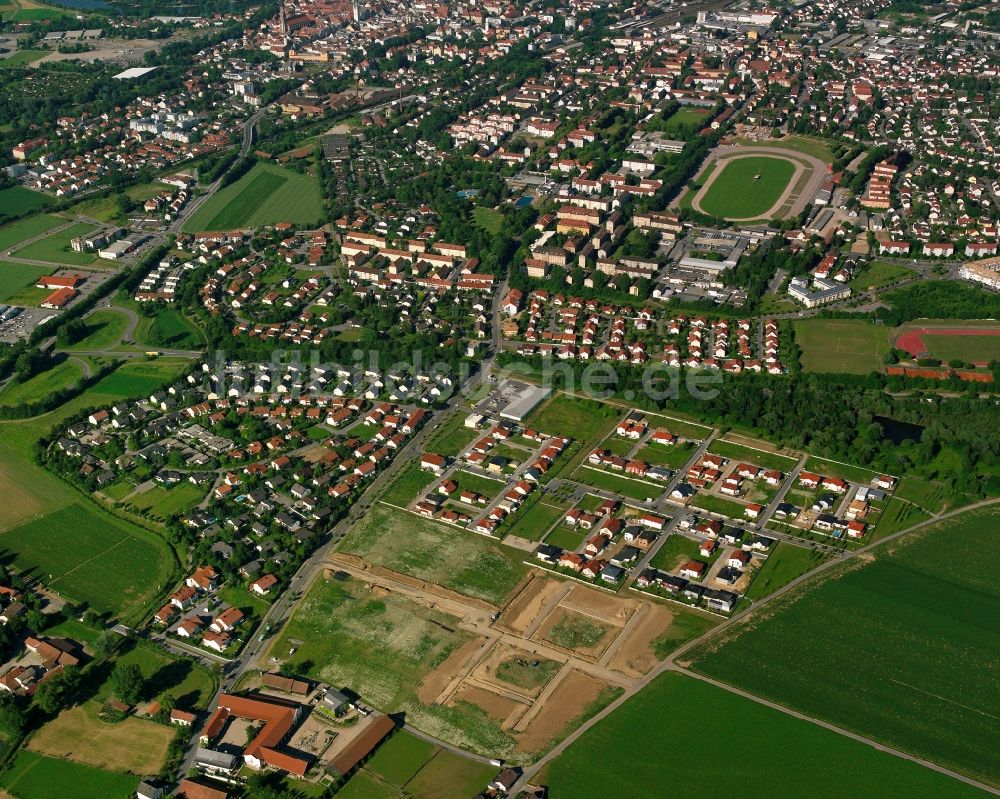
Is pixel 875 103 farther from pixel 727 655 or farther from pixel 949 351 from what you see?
pixel 727 655

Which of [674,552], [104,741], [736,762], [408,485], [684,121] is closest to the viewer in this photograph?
[736,762]

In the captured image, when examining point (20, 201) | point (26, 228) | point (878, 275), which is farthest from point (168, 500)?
point (20, 201)

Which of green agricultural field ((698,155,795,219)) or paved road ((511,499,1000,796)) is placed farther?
green agricultural field ((698,155,795,219))

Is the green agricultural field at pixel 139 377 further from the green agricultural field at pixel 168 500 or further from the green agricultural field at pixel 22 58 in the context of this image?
the green agricultural field at pixel 22 58

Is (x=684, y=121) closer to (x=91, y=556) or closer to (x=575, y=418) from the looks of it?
(x=575, y=418)

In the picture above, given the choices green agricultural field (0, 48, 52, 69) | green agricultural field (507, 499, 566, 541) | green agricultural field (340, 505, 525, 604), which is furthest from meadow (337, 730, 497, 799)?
green agricultural field (0, 48, 52, 69)

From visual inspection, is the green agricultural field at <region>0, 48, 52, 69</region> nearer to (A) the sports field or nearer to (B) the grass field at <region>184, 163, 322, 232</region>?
(B) the grass field at <region>184, 163, 322, 232</region>

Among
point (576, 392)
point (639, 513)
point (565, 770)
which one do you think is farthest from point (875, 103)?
point (565, 770)
